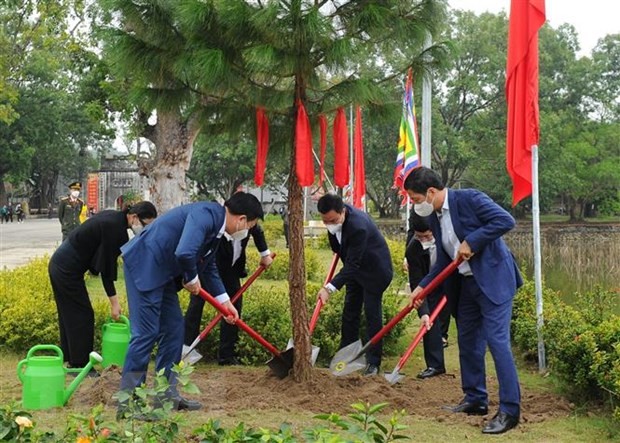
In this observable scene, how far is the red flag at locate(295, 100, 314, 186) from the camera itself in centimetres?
495

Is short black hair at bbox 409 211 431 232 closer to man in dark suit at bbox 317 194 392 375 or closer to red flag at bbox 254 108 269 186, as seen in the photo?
man in dark suit at bbox 317 194 392 375

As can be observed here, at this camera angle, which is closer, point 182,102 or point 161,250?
point 161,250

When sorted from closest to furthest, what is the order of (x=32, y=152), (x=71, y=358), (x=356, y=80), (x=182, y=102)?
(x=356, y=80) < (x=182, y=102) < (x=71, y=358) < (x=32, y=152)

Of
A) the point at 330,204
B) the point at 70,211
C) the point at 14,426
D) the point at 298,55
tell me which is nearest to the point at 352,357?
the point at 330,204

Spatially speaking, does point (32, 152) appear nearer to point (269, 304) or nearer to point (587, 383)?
point (269, 304)

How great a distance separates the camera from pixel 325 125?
565 centimetres

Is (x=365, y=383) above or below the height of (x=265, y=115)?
below

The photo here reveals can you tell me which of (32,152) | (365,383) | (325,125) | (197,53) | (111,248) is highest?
(32,152)

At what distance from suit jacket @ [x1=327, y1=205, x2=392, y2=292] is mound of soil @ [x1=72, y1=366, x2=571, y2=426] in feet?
2.53

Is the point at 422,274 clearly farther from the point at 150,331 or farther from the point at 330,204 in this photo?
the point at 150,331

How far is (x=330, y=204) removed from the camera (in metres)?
5.24

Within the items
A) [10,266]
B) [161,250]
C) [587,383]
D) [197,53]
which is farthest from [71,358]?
[10,266]

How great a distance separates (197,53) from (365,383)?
265 centimetres

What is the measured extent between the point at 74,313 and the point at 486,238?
10.8 ft
